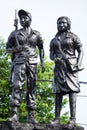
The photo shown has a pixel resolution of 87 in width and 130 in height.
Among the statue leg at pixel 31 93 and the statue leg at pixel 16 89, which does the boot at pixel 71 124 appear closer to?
the statue leg at pixel 31 93

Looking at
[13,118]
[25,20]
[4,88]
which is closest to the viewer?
[13,118]

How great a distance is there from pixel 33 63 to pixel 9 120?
158 cm

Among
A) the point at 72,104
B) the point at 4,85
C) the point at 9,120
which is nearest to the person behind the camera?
the point at 9,120

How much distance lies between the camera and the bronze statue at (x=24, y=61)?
11.3 meters

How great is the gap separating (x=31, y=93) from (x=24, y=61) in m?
0.80

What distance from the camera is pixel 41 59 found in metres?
11.9

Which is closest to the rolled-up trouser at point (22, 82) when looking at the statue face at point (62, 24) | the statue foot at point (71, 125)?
the statue foot at point (71, 125)

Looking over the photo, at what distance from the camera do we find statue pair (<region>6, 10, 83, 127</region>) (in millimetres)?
11406

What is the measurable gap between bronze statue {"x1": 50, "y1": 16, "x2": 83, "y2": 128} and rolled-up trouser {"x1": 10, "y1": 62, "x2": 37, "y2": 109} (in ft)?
2.24

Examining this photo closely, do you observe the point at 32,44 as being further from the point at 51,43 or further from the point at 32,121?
the point at 32,121

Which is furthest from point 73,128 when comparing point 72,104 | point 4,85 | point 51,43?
point 4,85

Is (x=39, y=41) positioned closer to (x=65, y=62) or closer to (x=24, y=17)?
(x=24, y=17)

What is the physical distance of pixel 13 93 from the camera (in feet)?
37.0

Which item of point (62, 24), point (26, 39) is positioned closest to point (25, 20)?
point (26, 39)
